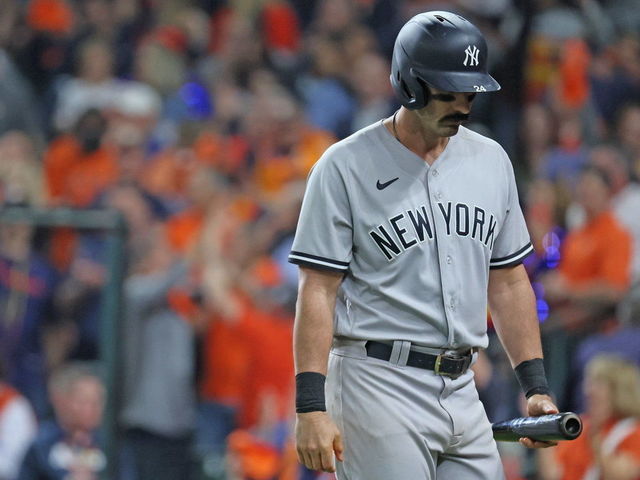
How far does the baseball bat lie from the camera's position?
350 centimetres

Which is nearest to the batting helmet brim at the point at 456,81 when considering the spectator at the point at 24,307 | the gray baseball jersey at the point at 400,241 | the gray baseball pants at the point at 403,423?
the gray baseball jersey at the point at 400,241

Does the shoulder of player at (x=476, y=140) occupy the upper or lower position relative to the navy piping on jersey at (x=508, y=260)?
upper

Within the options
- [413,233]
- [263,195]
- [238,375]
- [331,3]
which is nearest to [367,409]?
[413,233]

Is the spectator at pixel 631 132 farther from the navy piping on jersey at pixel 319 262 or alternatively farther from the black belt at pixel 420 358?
the navy piping on jersey at pixel 319 262

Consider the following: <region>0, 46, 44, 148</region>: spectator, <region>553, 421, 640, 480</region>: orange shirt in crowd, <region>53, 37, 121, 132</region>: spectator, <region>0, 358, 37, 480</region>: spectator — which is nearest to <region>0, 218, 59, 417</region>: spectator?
<region>0, 358, 37, 480</region>: spectator

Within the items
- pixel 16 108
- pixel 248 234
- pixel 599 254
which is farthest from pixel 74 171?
pixel 599 254

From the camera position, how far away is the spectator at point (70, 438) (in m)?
7.22

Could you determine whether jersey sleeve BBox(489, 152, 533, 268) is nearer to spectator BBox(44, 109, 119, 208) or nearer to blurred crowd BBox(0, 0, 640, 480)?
blurred crowd BBox(0, 0, 640, 480)

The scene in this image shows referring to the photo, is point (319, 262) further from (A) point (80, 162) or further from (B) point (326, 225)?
(A) point (80, 162)

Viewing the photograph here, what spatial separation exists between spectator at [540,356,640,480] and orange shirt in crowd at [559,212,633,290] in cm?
112

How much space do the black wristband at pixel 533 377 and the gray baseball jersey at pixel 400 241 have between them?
173 mm

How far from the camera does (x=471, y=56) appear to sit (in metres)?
3.67

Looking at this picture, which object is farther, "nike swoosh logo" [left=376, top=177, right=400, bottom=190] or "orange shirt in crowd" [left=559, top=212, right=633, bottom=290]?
"orange shirt in crowd" [left=559, top=212, right=633, bottom=290]

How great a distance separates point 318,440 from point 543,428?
619mm
